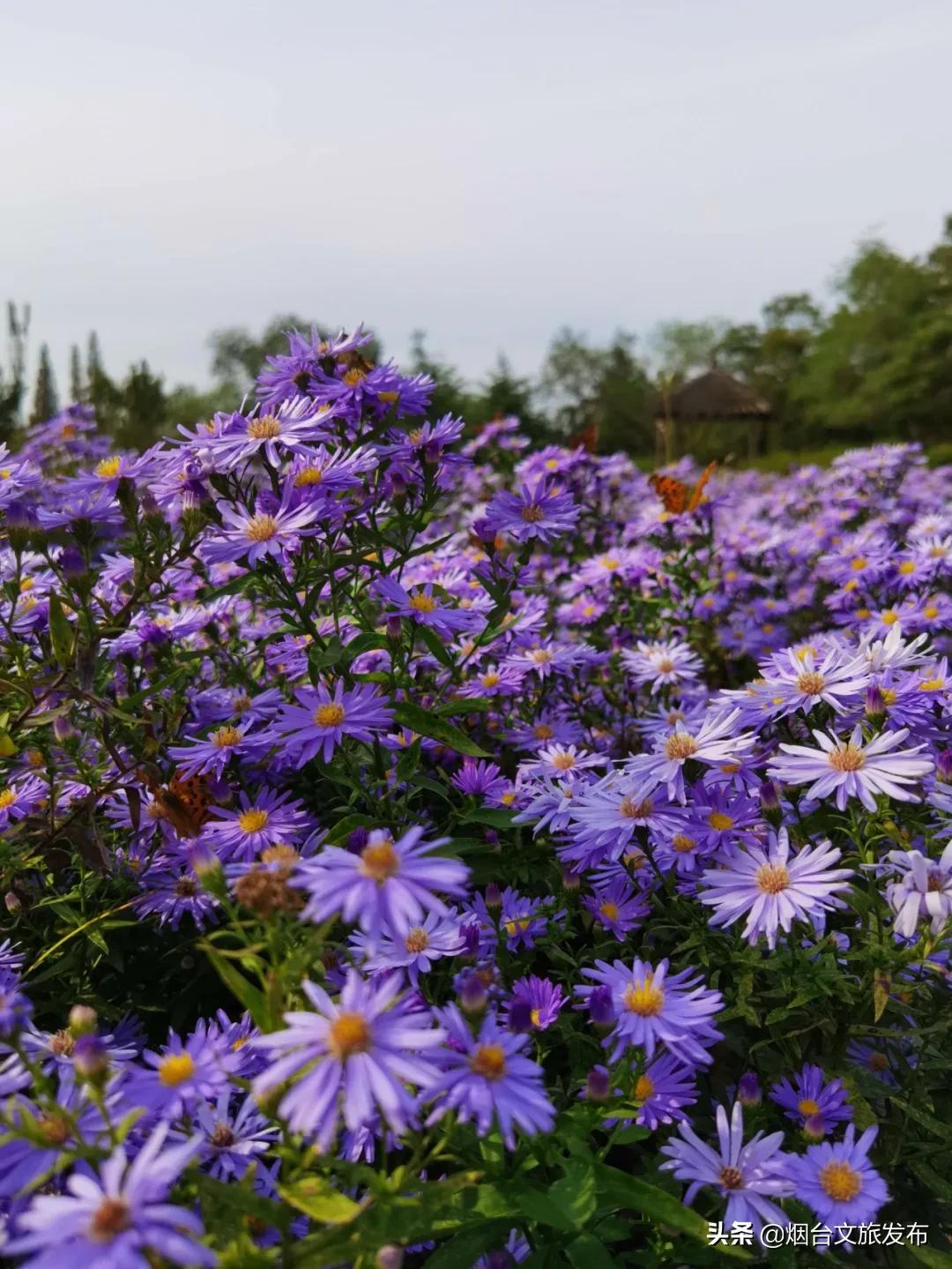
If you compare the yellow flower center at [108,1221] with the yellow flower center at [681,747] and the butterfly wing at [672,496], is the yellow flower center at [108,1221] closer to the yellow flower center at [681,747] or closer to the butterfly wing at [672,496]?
the yellow flower center at [681,747]

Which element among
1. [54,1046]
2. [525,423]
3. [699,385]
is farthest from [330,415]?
[699,385]

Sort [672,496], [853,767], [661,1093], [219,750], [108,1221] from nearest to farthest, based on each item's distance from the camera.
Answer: [108,1221], [661,1093], [853,767], [219,750], [672,496]

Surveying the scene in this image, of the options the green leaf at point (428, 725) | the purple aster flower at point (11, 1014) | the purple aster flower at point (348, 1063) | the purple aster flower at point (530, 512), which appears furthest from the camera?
the purple aster flower at point (530, 512)

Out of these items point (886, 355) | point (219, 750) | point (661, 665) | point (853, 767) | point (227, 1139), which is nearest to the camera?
point (227, 1139)

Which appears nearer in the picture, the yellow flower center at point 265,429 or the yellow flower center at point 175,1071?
the yellow flower center at point 175,1071

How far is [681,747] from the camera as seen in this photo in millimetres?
1543

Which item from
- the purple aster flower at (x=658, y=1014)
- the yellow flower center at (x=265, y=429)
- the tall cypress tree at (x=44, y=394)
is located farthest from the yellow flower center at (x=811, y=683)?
the tall cypress tree at (x=44, y=394)

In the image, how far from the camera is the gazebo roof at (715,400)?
22.3 meters

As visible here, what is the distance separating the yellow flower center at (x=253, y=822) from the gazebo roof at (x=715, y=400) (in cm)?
2158

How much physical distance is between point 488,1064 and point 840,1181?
0.57 meters

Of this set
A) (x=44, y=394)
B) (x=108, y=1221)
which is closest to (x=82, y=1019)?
(x=108, y=1221)

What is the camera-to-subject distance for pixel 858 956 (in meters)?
1.31

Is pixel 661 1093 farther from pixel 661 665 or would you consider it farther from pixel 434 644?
pixel 661 665

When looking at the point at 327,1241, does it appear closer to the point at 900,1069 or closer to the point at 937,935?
the point at 937,935
